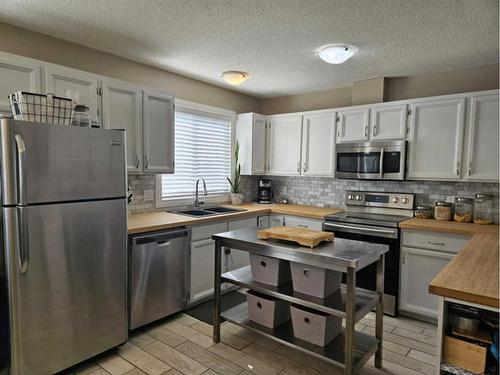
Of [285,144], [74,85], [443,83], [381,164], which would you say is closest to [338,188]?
[381,164]

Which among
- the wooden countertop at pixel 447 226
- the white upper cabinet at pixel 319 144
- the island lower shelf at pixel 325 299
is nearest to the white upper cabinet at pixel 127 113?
the island lower shelf at pixel 325 299

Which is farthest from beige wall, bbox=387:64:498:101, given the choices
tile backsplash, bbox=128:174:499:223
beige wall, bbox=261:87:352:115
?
tile backsplash, bbox=128:174:499:223

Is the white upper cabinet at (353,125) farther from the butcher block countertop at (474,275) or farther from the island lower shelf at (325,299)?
the island lower shelf at (325,299)

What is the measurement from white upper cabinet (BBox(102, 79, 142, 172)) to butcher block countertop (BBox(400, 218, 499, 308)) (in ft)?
8.33

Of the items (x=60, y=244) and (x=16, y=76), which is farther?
(x=16, y=76)

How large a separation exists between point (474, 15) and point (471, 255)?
159 centimetres

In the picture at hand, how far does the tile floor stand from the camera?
2.29m

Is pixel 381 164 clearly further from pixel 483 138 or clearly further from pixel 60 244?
pixel 60 244

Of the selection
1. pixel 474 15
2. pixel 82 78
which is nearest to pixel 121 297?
pixel 82 78

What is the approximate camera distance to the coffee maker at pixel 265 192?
4.64m

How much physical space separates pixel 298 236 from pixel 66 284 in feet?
5.15

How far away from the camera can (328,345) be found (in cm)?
221

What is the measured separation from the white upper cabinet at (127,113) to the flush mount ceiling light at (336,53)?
171cm

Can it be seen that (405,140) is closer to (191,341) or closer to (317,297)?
(317,297)
